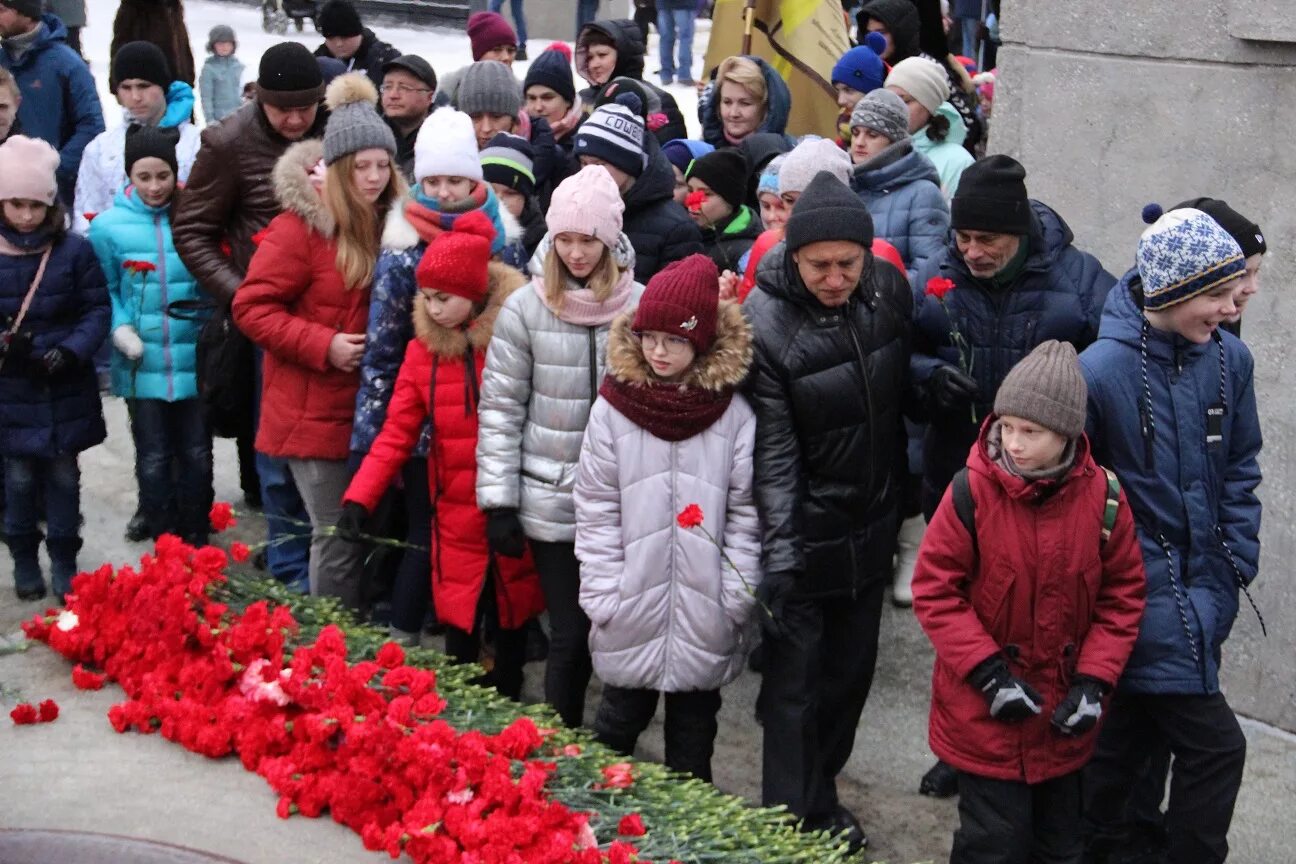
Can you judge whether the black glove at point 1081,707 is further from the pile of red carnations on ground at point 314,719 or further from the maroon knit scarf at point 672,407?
the maroon knit scarf at point 672,407

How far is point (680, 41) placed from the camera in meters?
18.5

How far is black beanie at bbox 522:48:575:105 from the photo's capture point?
8.08m

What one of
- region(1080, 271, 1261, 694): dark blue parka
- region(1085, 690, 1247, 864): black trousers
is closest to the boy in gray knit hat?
region(1080, 271, 1261, 694): dark blue parka

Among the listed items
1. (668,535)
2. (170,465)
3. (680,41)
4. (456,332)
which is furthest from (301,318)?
(680,41)

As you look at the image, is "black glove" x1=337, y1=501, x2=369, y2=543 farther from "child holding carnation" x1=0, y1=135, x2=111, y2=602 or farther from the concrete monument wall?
the concrete monument wall

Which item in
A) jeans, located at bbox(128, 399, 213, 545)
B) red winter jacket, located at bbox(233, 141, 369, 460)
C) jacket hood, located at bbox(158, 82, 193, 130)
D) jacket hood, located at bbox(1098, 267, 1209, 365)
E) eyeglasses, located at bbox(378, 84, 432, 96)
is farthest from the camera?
jacket hood, located at bbox(158, 82, 193, 130)

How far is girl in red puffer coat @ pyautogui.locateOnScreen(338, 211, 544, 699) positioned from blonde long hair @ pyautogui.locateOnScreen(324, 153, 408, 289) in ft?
1.53

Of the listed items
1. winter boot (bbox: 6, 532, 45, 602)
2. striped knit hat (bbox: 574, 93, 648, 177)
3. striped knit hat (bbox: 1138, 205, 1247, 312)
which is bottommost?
winter boot (bbox: 6, 532, 45, 602)

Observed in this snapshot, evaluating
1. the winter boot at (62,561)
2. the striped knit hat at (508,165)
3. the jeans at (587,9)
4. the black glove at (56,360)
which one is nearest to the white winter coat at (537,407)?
the striped knit hat at (508,165)

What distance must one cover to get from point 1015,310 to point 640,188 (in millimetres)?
1752

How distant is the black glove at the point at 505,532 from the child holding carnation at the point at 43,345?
2.17 m

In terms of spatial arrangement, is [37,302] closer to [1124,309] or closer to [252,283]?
[252,283]

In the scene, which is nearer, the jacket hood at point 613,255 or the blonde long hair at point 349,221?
the jacket hood at point 613,255

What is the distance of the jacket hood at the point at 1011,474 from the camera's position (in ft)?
13.4
